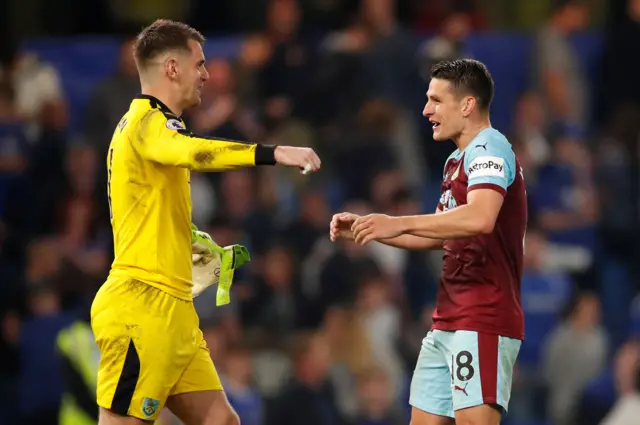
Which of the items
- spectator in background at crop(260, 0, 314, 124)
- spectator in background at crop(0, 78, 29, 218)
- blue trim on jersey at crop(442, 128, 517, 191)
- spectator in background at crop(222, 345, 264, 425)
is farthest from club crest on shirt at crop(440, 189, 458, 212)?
spectator in background at crop(0, 78, 29, 218)

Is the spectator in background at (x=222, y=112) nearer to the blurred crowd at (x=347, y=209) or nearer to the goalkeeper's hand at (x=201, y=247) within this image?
the blurred crowd at (x=347, y=209)

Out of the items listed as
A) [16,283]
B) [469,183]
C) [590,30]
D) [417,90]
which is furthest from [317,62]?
[469,183]

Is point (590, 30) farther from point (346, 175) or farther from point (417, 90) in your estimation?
point (346, 175)

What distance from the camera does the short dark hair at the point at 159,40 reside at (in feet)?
18.5

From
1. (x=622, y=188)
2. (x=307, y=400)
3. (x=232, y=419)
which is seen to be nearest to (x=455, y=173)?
(x=232, y=419)

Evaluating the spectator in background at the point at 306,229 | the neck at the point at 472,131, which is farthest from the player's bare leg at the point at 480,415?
the spectator in background at the point at 306,229

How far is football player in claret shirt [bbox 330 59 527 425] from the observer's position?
5.41 metres

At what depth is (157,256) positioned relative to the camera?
5.55m

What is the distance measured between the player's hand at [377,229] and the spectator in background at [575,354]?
5131 millimetres

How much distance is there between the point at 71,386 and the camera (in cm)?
938

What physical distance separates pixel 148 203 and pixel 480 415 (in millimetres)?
1683

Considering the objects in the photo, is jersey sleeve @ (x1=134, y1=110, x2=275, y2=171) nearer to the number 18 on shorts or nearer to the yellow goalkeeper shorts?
the yellow goalkeeper shorts

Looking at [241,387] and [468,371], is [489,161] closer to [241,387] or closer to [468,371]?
[468,371]

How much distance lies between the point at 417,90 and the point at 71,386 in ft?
12.9
